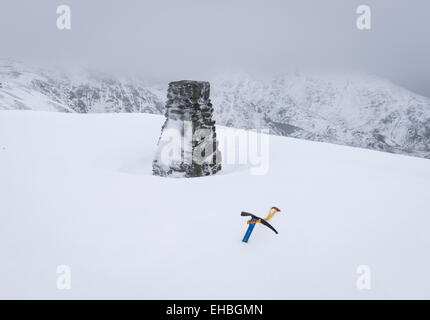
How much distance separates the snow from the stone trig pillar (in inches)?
106

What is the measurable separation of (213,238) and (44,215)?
2.91m

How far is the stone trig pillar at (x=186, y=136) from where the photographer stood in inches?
368

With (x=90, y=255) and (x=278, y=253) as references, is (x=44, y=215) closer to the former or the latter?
(x=90, y=255)

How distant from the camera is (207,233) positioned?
4285 mm

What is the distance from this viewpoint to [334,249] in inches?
158

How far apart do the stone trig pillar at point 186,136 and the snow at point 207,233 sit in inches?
106
